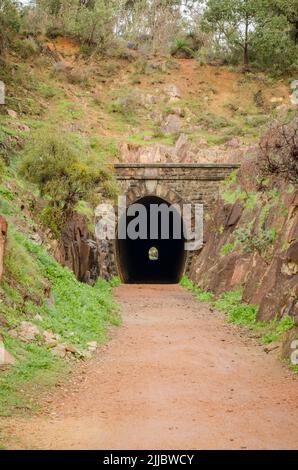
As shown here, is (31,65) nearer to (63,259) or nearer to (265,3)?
(265,3)

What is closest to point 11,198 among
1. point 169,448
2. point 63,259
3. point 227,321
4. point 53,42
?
point 63,259

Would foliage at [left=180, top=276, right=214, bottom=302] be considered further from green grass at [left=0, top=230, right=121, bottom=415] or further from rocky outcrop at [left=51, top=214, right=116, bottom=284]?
green grass at [left=0, top=230, right=121, bottom=415]

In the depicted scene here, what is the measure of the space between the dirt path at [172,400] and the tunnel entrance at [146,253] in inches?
663

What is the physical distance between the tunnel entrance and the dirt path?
16846 mm

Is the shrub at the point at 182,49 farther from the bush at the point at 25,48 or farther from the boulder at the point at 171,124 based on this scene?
the bush at the point at 25,48

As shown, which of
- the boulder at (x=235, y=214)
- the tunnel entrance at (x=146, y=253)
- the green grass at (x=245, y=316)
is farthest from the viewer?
the tunnel entrance at (x=146, y=253)

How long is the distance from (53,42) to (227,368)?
123 ft

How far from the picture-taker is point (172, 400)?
7426mm

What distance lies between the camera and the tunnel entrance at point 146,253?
1181 inches

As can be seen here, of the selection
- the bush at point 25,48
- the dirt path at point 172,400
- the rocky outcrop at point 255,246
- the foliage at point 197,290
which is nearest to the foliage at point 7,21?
the bush at point 25,48

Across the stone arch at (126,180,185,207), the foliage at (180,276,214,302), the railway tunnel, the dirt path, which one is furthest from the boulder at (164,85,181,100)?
the dirt path

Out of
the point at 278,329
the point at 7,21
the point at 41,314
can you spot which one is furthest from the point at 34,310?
the point at 7,21

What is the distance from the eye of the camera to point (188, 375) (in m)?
8.91

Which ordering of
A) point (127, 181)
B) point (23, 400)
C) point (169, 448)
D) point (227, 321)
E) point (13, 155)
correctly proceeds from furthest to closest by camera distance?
point (127, 181), point (13, 155), point (227, 321), point (23, 400), point (169, 448)
